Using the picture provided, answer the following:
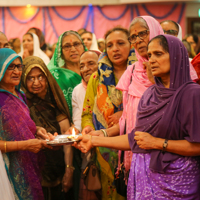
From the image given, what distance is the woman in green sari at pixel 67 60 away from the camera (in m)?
3.45

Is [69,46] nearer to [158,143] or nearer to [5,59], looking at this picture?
[5,59]

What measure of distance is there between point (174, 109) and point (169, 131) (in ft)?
0.47

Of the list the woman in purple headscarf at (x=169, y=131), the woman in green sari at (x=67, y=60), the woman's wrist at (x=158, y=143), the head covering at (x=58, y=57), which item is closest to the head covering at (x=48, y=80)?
the woman in green sari at (x=67, y=60)

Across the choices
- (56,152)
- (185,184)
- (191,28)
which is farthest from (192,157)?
(191,28)

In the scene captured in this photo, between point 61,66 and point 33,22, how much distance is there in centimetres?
803

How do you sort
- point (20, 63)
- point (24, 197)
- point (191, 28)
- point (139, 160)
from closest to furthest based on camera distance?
point (139, 160) < point (24, 197) < point (20, 63) < point (191, 28)

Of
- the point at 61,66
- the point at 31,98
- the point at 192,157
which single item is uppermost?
the point at 61,66

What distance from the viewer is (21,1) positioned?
10.8 m

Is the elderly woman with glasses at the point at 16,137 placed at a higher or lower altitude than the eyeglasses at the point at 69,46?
lower

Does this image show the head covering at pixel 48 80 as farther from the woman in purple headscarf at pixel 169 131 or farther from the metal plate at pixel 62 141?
the woman in purple headscarf at pixel 169 131

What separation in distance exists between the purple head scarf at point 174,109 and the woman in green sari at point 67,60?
1.74 metres

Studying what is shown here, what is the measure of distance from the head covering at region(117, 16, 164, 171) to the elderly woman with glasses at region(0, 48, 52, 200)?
70cm

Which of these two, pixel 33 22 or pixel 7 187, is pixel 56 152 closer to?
pixel 7 187

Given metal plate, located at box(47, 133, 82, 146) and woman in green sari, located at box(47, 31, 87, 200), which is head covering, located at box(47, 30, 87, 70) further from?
metal plate, located at box(47, 133, 82, 146)
